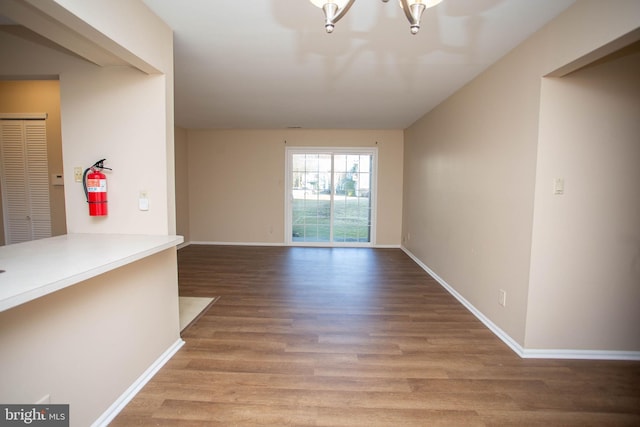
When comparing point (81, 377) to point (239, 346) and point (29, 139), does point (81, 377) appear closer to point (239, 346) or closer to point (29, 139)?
point (239, 346)

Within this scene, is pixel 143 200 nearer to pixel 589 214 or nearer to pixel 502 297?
pixel 502 297

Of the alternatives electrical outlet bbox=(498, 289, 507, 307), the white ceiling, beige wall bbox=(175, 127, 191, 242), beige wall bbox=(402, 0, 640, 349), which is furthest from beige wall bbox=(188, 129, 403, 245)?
electrical outlet bbox=(498, 289, 507, 307)

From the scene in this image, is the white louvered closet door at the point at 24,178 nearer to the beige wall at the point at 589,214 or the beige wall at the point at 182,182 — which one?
the beige wall at the point at 182,182

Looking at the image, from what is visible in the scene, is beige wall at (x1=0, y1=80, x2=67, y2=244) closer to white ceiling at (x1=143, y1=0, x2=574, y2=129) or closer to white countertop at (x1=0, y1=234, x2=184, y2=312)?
white ceiling at (x1=143, y1=0, x2=574, y2=129)

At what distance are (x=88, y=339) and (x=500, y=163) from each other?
3173 millimetres

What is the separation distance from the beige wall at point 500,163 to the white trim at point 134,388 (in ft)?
8.89

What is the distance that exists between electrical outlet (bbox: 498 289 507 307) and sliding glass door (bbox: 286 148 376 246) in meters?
3.62

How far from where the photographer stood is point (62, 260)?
4.26ft

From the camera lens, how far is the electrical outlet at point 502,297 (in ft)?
7.79

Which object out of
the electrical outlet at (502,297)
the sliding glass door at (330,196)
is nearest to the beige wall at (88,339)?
the electrical outlet at (502,297)

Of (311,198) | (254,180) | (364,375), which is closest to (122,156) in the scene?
(364,375)

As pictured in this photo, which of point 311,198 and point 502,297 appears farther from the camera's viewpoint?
point 311,198

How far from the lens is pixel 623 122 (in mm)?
1990

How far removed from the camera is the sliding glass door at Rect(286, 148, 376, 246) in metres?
5.96
